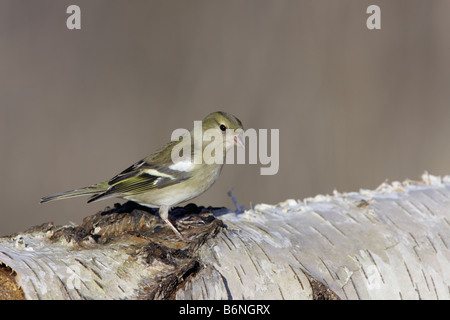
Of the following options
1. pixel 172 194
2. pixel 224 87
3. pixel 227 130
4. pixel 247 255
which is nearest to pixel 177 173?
pixel 172 194

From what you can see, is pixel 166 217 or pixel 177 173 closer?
pixel 166 217

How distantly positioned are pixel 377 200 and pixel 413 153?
3.49 metres

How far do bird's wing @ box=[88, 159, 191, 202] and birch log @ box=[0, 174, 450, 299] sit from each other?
348 millimetres

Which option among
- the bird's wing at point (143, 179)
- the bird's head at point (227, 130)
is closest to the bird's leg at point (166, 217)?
the bird's wing at point (143, 179)

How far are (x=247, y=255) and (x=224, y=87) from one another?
4.28 m

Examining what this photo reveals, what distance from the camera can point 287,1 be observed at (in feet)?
22.4

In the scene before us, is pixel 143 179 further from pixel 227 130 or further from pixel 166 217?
pixel 227 130

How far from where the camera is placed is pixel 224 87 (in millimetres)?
6867

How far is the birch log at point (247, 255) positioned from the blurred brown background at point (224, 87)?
336 centimetres

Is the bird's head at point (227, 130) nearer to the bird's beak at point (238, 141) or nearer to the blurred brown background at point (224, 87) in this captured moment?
the bird's beak at point (238, 141)

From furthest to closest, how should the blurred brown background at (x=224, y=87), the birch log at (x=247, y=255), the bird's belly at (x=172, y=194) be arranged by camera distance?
1. the blurred brown background at (x=224, y=87)
2. the bird's belly at (x=172, y=194)
3. the birch log at (x=247, y=255)

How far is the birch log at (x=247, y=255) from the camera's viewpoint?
254 centimetres

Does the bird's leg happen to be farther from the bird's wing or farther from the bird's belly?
the bird's wing
